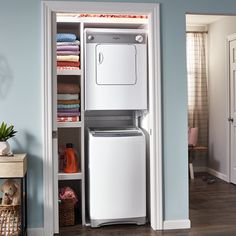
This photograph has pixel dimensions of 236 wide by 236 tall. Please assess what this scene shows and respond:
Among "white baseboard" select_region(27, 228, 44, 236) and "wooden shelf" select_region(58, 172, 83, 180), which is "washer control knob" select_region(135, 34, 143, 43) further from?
"white baseboard" select_region(27, 228, 44, 236)

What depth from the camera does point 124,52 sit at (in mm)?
3752

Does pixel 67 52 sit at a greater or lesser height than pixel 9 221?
greater

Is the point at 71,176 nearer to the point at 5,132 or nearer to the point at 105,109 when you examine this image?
the point at 105,109

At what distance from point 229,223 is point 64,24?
2607 mm

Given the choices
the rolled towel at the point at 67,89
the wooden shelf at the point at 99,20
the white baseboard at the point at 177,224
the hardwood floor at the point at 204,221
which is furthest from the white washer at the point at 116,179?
the wooden shelf at the point at 99,20

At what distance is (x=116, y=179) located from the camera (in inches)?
143

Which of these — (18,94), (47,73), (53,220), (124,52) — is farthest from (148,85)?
(53,220)

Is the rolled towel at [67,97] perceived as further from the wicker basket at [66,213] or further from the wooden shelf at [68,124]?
the wicker basket at [66,213]

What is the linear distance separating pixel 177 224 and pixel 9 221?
5.02ft

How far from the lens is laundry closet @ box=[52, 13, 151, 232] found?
3627 mm

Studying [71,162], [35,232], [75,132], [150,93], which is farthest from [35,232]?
[150,93]

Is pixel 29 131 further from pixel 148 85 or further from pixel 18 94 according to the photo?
pixel 148 85

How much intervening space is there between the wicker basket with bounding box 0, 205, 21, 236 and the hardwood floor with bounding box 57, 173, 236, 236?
1.78 feet

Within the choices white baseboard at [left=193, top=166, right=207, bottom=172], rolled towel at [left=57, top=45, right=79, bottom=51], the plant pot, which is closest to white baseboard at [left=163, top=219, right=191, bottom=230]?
the plant pot
